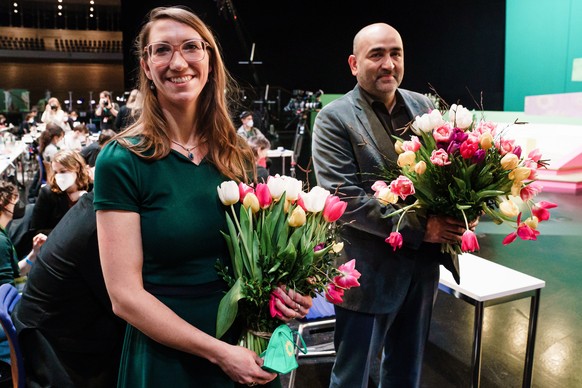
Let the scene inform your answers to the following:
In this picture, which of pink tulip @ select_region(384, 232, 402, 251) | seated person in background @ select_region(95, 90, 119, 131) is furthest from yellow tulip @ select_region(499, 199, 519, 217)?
seated person in background @ select_region(95, 90, 119, 131)

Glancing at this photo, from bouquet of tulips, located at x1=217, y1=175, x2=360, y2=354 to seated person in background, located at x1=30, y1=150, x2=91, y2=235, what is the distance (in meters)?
2.62

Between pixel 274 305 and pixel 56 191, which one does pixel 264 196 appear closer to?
pixel 274 305

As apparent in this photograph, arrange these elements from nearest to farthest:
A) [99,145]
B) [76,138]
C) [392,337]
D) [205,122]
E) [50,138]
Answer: [205,122] → [392,337] → [99,145] → [50,138] → [76,138]

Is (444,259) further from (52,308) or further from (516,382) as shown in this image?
(52,308)

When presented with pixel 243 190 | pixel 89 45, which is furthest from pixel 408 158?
pixel 89 45

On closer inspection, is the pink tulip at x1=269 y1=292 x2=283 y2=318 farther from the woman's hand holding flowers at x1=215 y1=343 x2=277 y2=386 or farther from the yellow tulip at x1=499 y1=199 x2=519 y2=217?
the yellow tulip at x1=499 y1=199 x2=519 y2=217

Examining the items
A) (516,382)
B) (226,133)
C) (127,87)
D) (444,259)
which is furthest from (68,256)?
(127,87)

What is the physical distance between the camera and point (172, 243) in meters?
1.13

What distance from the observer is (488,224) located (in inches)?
235

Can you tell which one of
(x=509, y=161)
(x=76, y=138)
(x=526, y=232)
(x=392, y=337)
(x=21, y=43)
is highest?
(x=21, y=43)

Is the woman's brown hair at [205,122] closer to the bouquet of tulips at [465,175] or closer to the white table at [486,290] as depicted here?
the bouquet of tulips at [465,175]

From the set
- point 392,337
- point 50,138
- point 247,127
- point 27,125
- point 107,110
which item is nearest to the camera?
point 392,337

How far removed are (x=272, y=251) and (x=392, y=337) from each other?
1055 millimetres

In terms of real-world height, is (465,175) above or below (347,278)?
above
